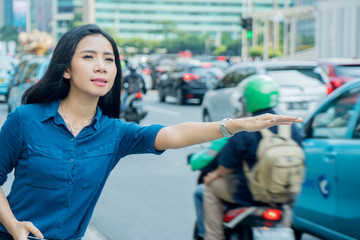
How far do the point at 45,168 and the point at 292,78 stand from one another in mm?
11325

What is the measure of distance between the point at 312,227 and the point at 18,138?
3443mm

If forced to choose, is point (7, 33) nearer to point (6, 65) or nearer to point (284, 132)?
point (6, 65)

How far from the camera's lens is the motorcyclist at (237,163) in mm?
4603

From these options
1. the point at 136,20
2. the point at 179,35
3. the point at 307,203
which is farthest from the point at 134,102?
the point at 136,20

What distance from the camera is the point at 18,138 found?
2.78 meters

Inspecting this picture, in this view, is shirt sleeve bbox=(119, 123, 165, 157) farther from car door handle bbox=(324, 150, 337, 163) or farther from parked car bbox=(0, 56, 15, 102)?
parked car bbox=(0, 56, 15, 102)

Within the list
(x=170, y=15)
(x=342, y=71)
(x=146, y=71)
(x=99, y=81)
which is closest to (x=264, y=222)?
(x=99, y=81)

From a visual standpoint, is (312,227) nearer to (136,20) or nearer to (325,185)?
(325,185)

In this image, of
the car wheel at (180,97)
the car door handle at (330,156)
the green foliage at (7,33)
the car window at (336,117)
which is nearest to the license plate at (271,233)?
the car door handle at (330,156)

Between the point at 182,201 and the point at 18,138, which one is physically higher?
the point at 18,138

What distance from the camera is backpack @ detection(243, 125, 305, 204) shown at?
14.3 ft

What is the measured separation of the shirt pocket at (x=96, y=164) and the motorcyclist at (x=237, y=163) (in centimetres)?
182

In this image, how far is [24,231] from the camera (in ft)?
8.77

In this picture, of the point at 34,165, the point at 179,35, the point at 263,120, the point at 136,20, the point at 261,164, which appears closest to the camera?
the point at 263,120
